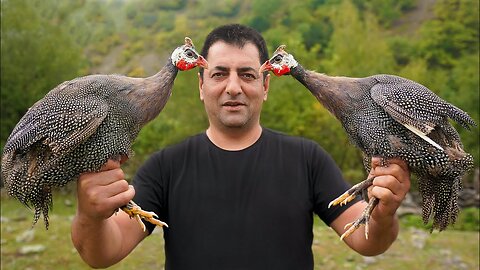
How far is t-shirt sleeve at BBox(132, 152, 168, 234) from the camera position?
359 cm

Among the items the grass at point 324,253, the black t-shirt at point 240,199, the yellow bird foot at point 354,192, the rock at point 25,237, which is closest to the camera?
the yellow bird foot at point 354,192

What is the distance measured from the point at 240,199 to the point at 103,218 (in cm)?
96

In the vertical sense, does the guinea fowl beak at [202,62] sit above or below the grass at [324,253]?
above

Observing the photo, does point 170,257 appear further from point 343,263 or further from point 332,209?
point 343,263

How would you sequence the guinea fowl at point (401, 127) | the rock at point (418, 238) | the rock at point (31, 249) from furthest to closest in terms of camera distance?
the rock at point (418, 238)
the rock at point (31, 249)
the guinea fowl at point (401, 127)

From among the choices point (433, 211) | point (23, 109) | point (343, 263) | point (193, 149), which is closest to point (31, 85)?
point (23, 109)

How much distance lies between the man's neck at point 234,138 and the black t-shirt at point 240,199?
0.15ft

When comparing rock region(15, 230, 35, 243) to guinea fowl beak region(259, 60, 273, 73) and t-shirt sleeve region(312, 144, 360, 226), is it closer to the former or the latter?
t-shirt sleeve region(312, 144, 360, 226)

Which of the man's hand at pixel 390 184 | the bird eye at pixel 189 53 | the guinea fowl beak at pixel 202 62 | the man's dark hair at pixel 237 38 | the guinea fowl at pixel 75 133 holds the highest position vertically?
the man's dark hair at pixel 237 38

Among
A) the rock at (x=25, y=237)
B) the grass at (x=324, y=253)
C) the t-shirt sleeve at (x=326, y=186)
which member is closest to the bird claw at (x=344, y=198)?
the t-shirt sleeve at (x=326, y=186)

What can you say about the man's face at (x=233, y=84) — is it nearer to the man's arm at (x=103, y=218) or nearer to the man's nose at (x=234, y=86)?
the man's nose at (x=234, y=86)

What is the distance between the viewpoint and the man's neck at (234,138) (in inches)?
146

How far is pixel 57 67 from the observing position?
63.0 feet

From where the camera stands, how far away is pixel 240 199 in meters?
3.55
